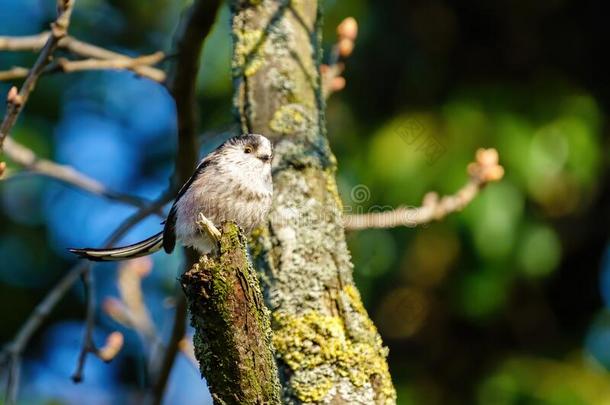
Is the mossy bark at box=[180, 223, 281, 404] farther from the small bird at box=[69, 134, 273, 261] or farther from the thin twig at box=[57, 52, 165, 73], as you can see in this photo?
the thin twig at box=[57, 52, 165, 73]

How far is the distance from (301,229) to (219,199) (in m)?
0.48

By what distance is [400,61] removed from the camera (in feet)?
18.6

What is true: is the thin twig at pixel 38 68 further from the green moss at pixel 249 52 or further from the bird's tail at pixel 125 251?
the green moss at pixel 249 52

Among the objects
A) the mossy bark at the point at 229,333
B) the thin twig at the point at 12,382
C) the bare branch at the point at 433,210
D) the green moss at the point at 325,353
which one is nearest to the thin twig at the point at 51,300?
the thin twig at the point at 12,382

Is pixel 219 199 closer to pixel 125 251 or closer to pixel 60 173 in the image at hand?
pixel 125 251

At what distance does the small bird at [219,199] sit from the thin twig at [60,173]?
1.21 ft

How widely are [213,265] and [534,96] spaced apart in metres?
3.79

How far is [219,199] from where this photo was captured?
3166 millimetres

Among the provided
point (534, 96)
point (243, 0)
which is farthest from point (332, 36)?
point (243, 0)

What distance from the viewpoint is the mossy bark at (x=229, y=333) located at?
1.95 m

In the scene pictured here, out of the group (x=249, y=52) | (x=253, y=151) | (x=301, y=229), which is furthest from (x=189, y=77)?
(x=301, y=229)

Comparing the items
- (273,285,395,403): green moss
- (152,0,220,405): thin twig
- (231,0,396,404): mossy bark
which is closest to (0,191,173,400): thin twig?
(152,0,220,405): thin twig

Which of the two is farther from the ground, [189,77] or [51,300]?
[189,77]

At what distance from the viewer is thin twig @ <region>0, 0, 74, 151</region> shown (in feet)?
8.72
